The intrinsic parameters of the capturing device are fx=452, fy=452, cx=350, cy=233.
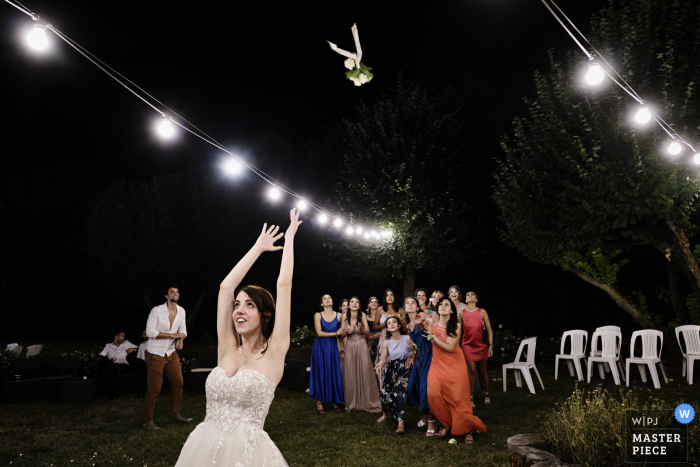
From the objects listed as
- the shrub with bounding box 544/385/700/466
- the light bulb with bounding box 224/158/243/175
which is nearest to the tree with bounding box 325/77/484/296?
the light bulb with bounding box 224/158/243/175

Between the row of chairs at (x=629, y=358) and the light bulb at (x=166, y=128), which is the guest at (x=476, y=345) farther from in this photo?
the light bulb at (x=166, y=128)

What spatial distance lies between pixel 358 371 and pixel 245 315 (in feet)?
17.0

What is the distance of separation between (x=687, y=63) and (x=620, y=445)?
7110 millimetres

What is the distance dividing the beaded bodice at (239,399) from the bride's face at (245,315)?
20 cm

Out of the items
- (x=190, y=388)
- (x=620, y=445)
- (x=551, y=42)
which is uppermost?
(x=551, y=42)

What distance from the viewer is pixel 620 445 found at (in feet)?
10.7

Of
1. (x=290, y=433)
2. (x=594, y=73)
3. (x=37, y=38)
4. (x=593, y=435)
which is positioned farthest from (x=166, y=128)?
(x=593, y=435)

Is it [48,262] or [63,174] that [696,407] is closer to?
[48,262]

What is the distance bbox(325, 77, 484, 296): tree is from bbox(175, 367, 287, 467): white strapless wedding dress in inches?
429

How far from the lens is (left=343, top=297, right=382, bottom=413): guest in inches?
271

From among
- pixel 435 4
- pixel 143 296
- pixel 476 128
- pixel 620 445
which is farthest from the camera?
pixel 143 296

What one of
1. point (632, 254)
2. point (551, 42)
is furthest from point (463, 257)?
point (551, 42)

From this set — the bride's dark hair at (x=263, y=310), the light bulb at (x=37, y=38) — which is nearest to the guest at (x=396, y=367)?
the bride's dark hair at (x=263, y=310)

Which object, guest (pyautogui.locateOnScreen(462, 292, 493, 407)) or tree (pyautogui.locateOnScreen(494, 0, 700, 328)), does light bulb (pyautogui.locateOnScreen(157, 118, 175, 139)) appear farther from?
tree (pyautogui.locateOnScreen(494, 0, 700, 328))
